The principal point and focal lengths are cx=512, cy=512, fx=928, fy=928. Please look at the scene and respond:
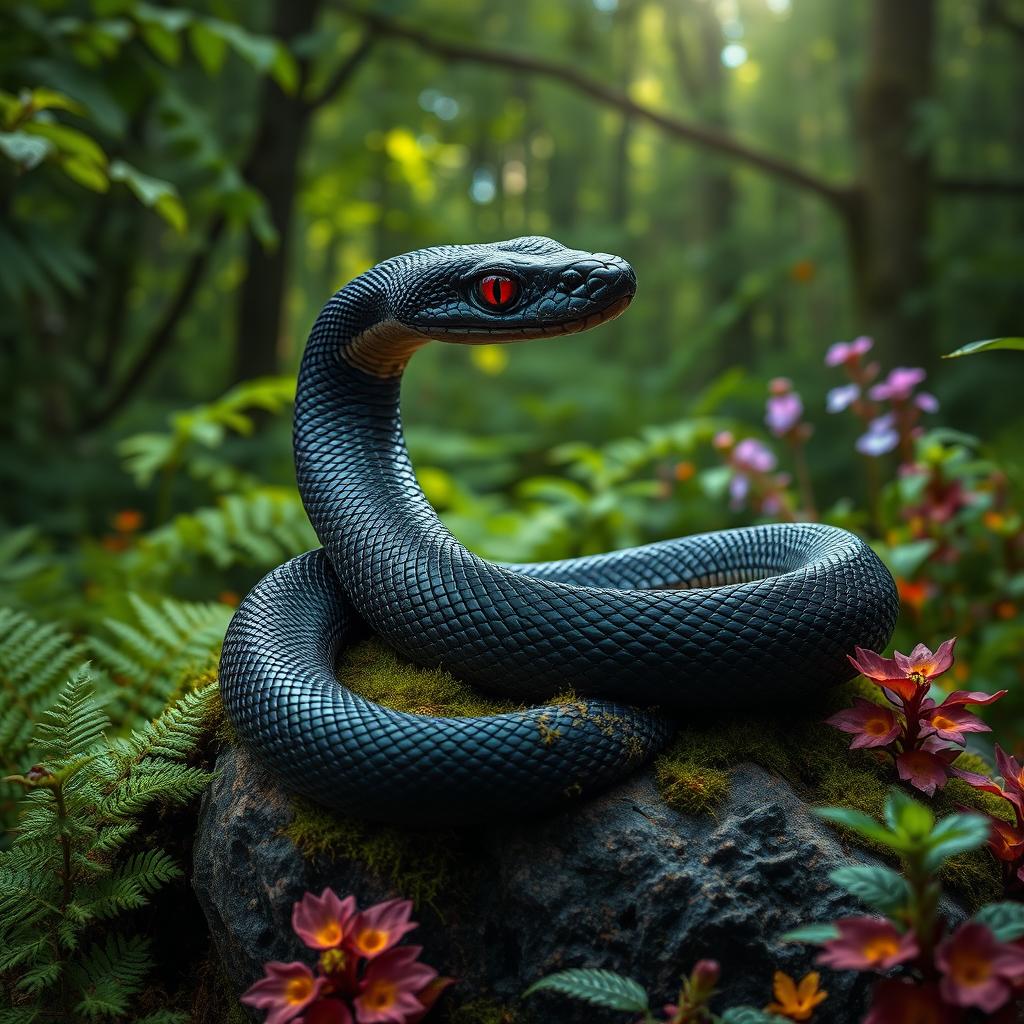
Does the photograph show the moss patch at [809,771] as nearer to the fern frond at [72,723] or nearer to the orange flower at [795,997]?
the orange flower at [795,997]

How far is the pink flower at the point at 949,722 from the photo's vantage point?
239 cm

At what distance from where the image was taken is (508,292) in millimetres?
2590

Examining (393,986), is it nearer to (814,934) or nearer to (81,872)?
(814,934)

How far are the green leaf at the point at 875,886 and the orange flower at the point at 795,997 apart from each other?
295 millimetres

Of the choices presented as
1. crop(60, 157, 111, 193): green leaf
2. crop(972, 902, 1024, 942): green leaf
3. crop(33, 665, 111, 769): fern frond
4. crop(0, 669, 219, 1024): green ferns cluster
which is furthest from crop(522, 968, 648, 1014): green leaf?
crop(60, 157, 111, 193): green leaf

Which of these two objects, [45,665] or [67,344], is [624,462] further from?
[67,344]

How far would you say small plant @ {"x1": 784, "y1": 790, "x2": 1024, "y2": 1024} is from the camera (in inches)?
65.2

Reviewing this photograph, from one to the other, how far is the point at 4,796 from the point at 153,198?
232 cm

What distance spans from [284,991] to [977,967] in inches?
52.9

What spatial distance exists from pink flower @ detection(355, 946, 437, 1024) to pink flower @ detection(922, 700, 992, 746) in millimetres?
1432

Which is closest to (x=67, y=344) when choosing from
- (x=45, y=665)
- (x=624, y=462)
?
(x=624, y=462)

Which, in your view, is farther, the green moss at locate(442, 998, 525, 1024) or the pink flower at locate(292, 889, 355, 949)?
the green moss at locate(442, 998, 525, 1024)

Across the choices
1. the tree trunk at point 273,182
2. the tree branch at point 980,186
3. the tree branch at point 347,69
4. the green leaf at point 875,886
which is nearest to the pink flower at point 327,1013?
the green leaf at point 875,886

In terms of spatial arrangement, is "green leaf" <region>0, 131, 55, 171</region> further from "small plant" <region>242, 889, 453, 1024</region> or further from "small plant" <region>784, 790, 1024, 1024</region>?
"small plant" <region>784, 790, 1024, 1024</region>
